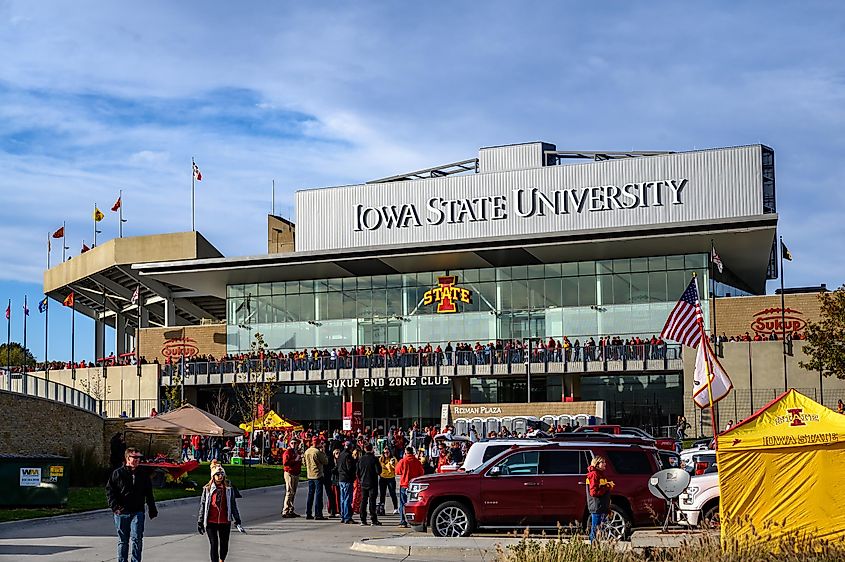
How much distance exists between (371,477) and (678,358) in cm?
4005

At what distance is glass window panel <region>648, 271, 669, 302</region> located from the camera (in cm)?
6719

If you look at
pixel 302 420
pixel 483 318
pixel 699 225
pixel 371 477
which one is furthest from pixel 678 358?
pixel 371 477

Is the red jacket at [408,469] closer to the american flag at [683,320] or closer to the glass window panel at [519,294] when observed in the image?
the american flag at [683,320]

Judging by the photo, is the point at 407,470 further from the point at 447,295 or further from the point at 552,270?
the point at 447,295

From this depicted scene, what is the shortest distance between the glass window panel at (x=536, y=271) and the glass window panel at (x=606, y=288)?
3.43m

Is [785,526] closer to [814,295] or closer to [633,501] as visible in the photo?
[633,501]

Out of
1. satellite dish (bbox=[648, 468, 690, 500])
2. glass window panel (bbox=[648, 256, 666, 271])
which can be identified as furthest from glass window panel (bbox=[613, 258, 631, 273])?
satellite dish (bbox=[648, 468, 690, 500])

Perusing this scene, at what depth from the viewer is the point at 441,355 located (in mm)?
67312

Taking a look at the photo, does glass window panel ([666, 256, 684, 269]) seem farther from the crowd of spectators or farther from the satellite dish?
the satellite dish

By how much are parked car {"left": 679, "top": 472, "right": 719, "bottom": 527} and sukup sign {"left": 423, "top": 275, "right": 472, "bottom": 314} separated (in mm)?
51198

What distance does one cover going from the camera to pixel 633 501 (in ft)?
67.1

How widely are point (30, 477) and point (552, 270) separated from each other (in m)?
47.2

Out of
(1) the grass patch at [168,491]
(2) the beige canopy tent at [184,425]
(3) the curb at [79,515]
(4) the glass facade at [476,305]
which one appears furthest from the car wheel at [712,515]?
(4) the glass facade at [476,305]

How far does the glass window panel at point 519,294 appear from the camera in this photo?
7056 centimetres
